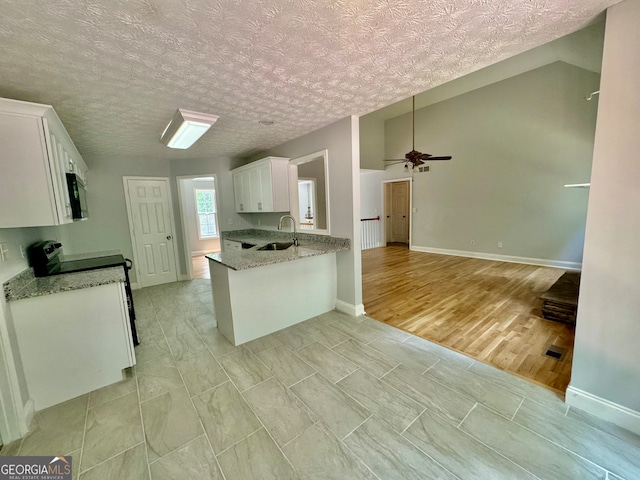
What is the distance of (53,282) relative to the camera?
200cm

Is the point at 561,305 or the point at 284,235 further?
the point at 284,235

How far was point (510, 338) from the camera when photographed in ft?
8.58

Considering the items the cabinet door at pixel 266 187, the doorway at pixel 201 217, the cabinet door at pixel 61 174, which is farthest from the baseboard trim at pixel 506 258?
the cabinet door at pixel 61 174

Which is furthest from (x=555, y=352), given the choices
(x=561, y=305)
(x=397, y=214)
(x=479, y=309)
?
(x=397, y=214)

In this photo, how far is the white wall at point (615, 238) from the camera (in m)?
1.38

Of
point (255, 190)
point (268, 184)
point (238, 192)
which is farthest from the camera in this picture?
point (238, 192)

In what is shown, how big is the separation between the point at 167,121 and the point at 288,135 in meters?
1.49

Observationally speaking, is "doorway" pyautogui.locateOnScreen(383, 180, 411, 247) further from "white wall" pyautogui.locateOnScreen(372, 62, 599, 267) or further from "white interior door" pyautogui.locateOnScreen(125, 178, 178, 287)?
"white interior door" pyautogui.locateOnScreen(125, 178, 178, 287)

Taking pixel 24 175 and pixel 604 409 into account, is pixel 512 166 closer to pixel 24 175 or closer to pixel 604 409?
pixel 604 409

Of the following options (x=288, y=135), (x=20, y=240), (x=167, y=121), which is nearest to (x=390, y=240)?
(x=288, y=135)

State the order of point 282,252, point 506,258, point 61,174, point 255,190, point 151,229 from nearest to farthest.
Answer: point 61,174
point 282,252
point 255,190
point 151,229
point 506,258

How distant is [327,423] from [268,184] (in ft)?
10.5

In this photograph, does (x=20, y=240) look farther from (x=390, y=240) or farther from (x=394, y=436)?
(x=390, y=240)

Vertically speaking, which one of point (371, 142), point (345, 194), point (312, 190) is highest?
point (371, 142)
